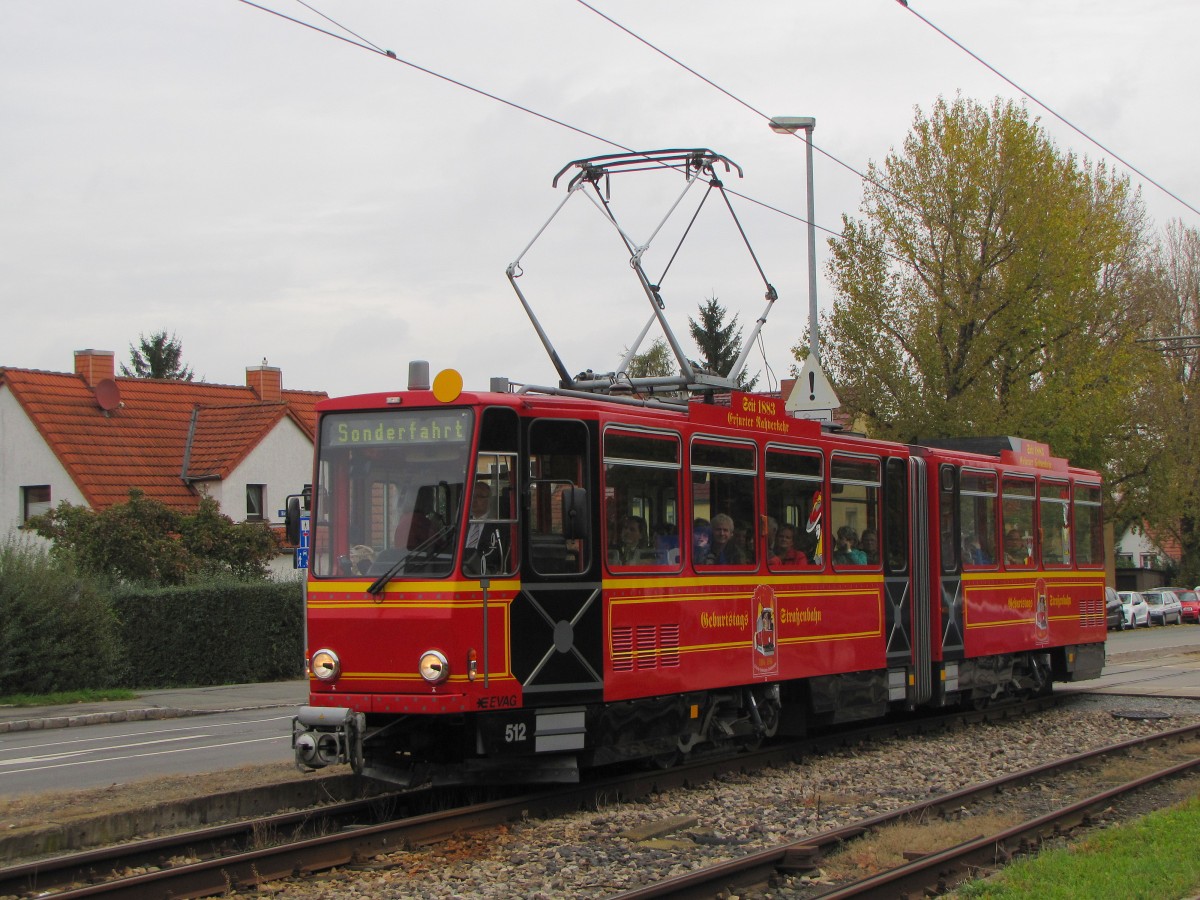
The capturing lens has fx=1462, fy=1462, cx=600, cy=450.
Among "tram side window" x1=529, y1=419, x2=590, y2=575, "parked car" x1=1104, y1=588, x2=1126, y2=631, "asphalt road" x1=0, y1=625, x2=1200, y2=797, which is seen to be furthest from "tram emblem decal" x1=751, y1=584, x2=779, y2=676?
"parked car" x1=1104, y1=588, x2=1126, y2=631

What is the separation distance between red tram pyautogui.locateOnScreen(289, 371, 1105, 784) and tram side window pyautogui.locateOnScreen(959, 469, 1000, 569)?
2196 millimetres

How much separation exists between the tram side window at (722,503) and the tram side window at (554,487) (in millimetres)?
1532

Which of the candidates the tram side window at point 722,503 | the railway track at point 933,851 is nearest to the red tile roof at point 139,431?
the tram side window at point 722,503

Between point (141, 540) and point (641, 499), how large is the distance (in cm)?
1959

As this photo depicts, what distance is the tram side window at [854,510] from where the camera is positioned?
1475 centimetres

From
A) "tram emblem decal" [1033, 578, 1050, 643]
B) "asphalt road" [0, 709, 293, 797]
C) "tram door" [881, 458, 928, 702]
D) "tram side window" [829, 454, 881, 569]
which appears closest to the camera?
"asphalt road" [0, 709, 293, 797]

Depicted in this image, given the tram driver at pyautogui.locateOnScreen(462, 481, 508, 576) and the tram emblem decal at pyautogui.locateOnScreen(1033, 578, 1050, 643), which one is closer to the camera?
the tram driver at pyautogui.locateOnScreen(462, 481, 508, 576)

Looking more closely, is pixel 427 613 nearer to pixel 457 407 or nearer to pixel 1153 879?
pixel 457 407

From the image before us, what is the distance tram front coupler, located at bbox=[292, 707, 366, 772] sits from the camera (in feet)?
33.4

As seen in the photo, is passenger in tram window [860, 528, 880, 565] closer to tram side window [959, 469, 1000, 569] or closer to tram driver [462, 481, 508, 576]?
tram side window [959, 469, 1000, 569]

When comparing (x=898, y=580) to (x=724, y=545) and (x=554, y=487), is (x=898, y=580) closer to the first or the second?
(x=724, y=545)

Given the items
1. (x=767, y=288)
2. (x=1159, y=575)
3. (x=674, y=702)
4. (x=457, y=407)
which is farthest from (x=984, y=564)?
(x=1159, y=575)

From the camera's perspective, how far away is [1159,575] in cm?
6612

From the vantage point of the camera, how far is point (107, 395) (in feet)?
127
